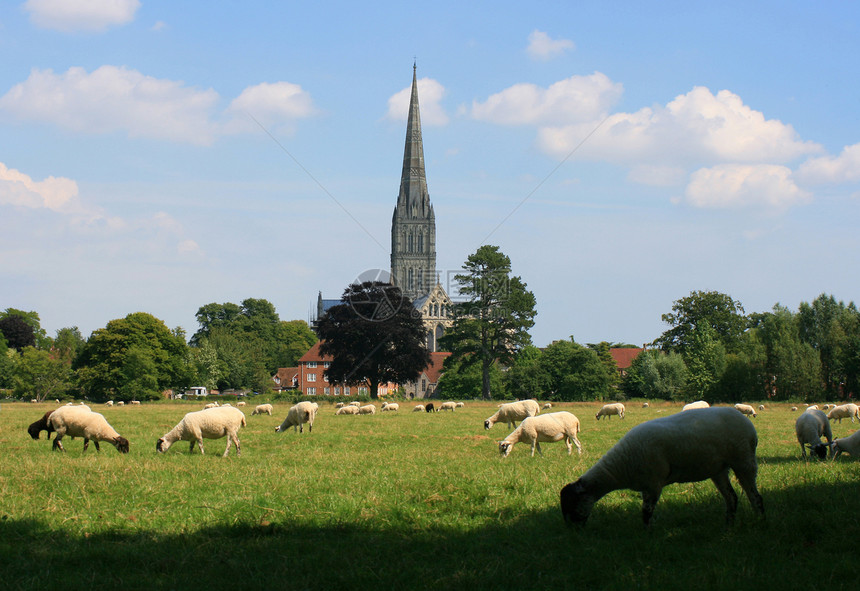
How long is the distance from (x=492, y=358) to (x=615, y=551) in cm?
6327

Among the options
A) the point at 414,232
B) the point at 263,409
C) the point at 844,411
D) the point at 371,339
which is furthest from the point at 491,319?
the point at 414,232

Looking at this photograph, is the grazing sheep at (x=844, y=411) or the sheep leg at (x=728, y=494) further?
the grazing sheep at (x=844, y=411)

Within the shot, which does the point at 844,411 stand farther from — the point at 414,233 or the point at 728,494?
the point at 414,233

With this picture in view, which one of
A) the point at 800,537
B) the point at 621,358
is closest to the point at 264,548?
the point at 800,537

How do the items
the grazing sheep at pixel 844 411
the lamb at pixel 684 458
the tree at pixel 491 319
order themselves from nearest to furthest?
1. the lamb at pixel 684 458
2. the grazing sheep at pixel 844 411
3. the tree at pixel 491 319

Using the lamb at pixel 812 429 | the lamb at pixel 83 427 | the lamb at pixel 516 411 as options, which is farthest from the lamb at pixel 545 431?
the lamb at pixel 83 427

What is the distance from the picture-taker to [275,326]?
181875 mm

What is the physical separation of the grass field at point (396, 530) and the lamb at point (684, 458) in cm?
35

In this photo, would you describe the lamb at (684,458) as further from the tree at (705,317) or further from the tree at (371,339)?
the tree at (705,317)

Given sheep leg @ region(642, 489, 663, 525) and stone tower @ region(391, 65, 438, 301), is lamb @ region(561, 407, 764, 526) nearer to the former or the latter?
sheep leg @ region(642, 489, 663, 525)

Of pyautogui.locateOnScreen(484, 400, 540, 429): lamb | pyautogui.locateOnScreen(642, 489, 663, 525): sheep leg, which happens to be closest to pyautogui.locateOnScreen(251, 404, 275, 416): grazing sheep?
pyautogui.locateOnScreen(484, 400, 540, 429): lamb

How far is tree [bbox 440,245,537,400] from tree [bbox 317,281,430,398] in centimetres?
396

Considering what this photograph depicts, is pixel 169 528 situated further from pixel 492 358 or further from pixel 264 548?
pixel 492 358

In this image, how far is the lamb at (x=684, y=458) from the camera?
9281 mm
